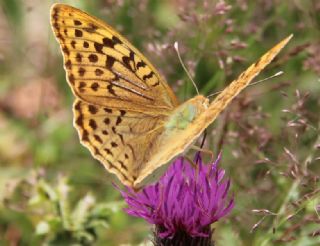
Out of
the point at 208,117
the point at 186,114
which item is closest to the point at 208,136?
the point at 186,114

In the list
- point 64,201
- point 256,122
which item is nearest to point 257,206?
point 256,122

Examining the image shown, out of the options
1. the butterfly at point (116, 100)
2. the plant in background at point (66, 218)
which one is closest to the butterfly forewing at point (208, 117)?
the butterfly at point (116, 100)

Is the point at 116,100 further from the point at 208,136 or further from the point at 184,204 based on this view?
the point at 208,136

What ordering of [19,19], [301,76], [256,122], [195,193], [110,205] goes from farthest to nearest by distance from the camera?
[19,19] → [301,76] → [256,122] → [110,205] → [195,193]

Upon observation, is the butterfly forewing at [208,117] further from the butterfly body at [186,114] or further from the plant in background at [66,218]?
the plant in background at [66,218]

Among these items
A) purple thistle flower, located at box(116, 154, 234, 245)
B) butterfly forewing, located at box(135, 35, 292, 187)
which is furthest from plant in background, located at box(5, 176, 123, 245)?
butterfly forewing, located at box(135, 35, 292, 187)

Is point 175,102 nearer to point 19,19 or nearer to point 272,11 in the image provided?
point 272,11

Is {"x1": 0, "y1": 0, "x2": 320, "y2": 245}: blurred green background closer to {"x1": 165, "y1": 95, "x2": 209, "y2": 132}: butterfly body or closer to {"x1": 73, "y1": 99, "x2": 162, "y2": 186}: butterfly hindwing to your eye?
{"x1": 165, "y1": 95, "x2": 209, "y2": 132}: butterfly body
